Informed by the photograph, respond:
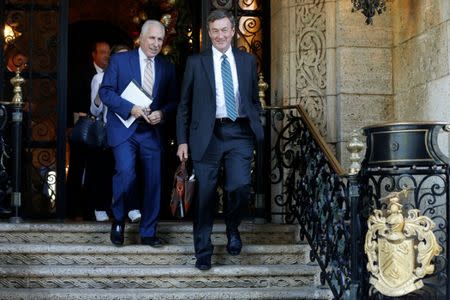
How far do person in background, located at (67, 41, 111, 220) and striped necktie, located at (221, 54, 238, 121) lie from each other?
7.41 ft

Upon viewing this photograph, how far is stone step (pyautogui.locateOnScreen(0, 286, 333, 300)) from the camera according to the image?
8180mm

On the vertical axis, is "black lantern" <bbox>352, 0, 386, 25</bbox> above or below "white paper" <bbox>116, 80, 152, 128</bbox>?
above

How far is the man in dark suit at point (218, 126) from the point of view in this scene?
28.2 ft

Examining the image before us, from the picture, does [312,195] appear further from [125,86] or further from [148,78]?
[125,86]

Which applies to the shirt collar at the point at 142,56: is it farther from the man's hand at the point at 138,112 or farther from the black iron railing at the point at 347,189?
the black iron railing at the point at 347,189

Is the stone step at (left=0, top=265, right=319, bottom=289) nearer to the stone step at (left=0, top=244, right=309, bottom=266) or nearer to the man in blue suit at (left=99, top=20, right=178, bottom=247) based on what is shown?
the stone step at (left=0, top=244, right=309, bottom=266)

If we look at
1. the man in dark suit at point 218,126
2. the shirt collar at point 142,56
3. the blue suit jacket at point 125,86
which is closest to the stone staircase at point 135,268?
the man in dark suit at point 218,126

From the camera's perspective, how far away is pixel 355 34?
1020 cm

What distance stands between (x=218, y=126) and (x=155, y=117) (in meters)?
0.57

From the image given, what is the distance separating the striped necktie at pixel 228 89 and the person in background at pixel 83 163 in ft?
7.41

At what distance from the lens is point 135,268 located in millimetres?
8586

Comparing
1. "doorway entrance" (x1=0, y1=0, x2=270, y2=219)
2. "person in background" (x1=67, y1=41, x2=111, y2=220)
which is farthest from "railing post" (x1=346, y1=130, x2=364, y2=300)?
"person in background" (x1=67, y1=41, x2=111, y2=220)

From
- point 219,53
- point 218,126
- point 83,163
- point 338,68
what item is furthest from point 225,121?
point 83,163

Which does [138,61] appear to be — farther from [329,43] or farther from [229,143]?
[329,43]
